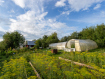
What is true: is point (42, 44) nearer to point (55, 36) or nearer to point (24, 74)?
point (55, 36)

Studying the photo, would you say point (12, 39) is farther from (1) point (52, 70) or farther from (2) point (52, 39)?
(1) point (52, 70)

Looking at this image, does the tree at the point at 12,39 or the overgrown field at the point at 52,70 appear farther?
the tree at the point at 12,39

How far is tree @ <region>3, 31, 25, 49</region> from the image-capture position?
13.8 meters

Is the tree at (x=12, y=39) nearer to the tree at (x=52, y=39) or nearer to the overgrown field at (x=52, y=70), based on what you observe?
the tree at (x=52, y=39)

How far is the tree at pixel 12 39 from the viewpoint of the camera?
13.8m

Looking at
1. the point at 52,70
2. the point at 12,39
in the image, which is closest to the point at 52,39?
the point at 12,39

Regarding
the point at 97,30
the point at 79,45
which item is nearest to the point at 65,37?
the point at 97,30

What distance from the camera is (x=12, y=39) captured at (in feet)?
46.7

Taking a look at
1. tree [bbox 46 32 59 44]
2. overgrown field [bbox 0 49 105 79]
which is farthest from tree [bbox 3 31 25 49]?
overgrown field [bbox 0 49 105 79]

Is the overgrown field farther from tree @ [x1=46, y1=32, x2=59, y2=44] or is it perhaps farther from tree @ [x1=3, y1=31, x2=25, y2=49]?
tree @ [x1=46, y1=32, x2=59, y2=44]

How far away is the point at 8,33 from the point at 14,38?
1.93 meters

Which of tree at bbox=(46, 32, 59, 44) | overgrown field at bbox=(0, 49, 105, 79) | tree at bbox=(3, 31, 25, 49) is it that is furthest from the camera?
tree at bbox=(46, 32, 59, 44)

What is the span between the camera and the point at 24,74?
282 cm

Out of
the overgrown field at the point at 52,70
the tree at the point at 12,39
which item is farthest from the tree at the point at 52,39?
the overgrown field at the point at 52,70
